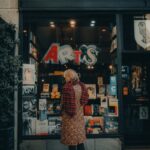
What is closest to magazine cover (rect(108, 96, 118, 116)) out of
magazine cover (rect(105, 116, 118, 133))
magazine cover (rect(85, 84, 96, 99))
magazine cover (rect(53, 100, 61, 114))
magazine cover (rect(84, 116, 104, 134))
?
magazine cover (rect(105, 116, 118, 133))

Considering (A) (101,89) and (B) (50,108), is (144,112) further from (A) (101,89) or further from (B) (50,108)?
(B) (50,108)

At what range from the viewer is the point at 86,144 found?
1035 cm

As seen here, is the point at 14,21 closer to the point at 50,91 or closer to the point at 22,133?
the point at 50,91

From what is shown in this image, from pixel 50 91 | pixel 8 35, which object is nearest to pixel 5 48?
pixel 8 35

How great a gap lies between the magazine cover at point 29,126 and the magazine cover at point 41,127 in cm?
9

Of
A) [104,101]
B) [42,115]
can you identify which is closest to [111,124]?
[104,101]

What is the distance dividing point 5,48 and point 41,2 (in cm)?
185

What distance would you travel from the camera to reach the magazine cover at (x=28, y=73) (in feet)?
34.6

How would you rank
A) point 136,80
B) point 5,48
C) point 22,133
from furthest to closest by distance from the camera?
point 136,80 → point 22,133 → point 5,48

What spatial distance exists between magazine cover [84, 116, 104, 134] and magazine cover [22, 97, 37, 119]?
4.29 ft

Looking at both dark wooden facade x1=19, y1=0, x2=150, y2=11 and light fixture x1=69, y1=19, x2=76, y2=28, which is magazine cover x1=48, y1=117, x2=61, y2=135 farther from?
dark wooden facade x1=19, y1=0, x2=150, y2=11

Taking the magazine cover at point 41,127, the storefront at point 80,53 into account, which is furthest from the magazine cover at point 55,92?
the magazine cover at point 41,127

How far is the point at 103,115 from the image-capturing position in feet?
35.4

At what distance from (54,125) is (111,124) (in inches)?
54.8
